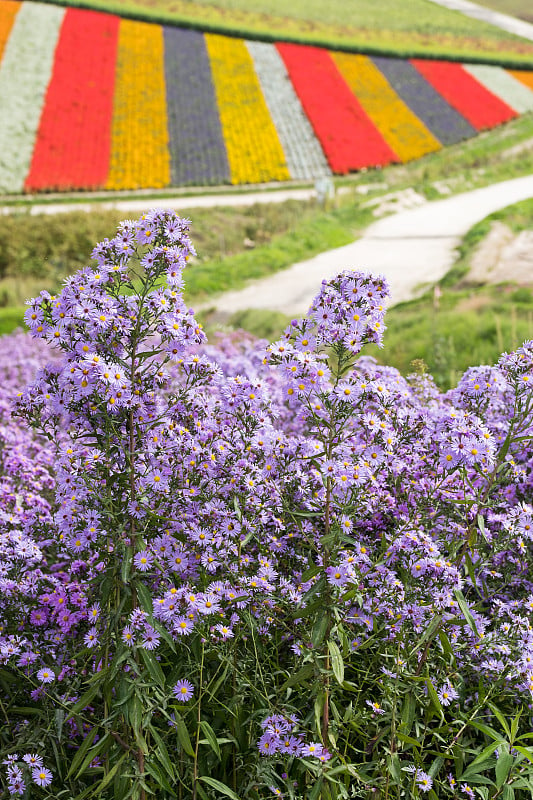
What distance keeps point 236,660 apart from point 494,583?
5.08 ft

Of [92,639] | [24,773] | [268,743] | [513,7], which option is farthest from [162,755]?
[513,7]

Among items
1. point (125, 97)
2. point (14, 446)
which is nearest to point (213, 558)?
point (14, 446)

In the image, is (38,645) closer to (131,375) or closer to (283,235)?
(131,375)

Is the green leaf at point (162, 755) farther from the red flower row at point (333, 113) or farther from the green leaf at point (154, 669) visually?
the red flower row at point (333, 113)

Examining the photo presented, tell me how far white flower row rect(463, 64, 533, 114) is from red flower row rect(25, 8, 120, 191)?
17.1 meters

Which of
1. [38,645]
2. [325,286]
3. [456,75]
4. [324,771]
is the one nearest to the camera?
[324,771]

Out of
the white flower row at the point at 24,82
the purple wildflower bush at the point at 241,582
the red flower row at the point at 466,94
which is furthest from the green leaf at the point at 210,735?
the red flower row at the point at 466,94

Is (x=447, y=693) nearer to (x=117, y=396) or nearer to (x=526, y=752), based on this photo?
(x=526, y=752)

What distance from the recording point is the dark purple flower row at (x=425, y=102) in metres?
30.1

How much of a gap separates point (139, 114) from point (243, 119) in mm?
4047

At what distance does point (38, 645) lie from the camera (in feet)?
10.7

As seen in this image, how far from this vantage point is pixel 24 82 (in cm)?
2928

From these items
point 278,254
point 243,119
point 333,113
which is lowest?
point 278,254

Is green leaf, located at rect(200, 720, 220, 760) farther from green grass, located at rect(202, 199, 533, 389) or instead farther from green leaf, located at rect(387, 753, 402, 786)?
green grass, located at rect(202, 199, 533, 389)
